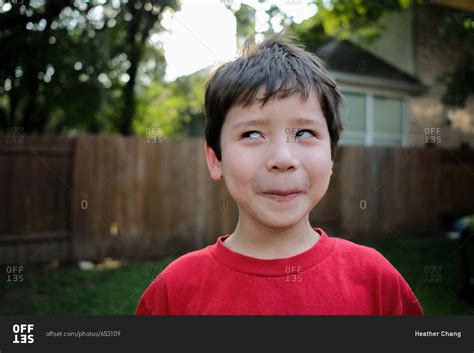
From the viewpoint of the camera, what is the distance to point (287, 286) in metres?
0.97

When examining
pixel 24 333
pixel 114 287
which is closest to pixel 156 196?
pixel 114 287

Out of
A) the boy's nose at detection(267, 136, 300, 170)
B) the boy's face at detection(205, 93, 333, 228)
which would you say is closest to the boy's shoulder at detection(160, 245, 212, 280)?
the boy's face at detection(205, 93, 333, 228)

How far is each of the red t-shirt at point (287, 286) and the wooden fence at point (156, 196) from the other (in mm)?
2892

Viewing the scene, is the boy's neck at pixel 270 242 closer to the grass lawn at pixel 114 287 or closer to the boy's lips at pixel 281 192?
the boy's lips at pixel 281 192

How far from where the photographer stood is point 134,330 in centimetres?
104

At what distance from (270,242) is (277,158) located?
0.20 m

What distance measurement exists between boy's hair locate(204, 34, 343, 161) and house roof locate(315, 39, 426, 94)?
424cm

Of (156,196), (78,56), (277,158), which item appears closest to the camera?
(277,158)

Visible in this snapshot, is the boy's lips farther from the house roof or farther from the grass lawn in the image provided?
the house roof

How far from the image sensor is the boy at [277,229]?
954mm

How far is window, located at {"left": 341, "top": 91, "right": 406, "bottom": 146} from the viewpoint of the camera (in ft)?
18.6

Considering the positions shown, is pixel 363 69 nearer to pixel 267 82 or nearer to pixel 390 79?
pixel 390 79

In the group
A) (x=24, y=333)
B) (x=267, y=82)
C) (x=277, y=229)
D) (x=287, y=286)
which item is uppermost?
(x=267, y=82)

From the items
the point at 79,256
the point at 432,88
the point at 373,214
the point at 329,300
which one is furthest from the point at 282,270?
the point at 432,88
